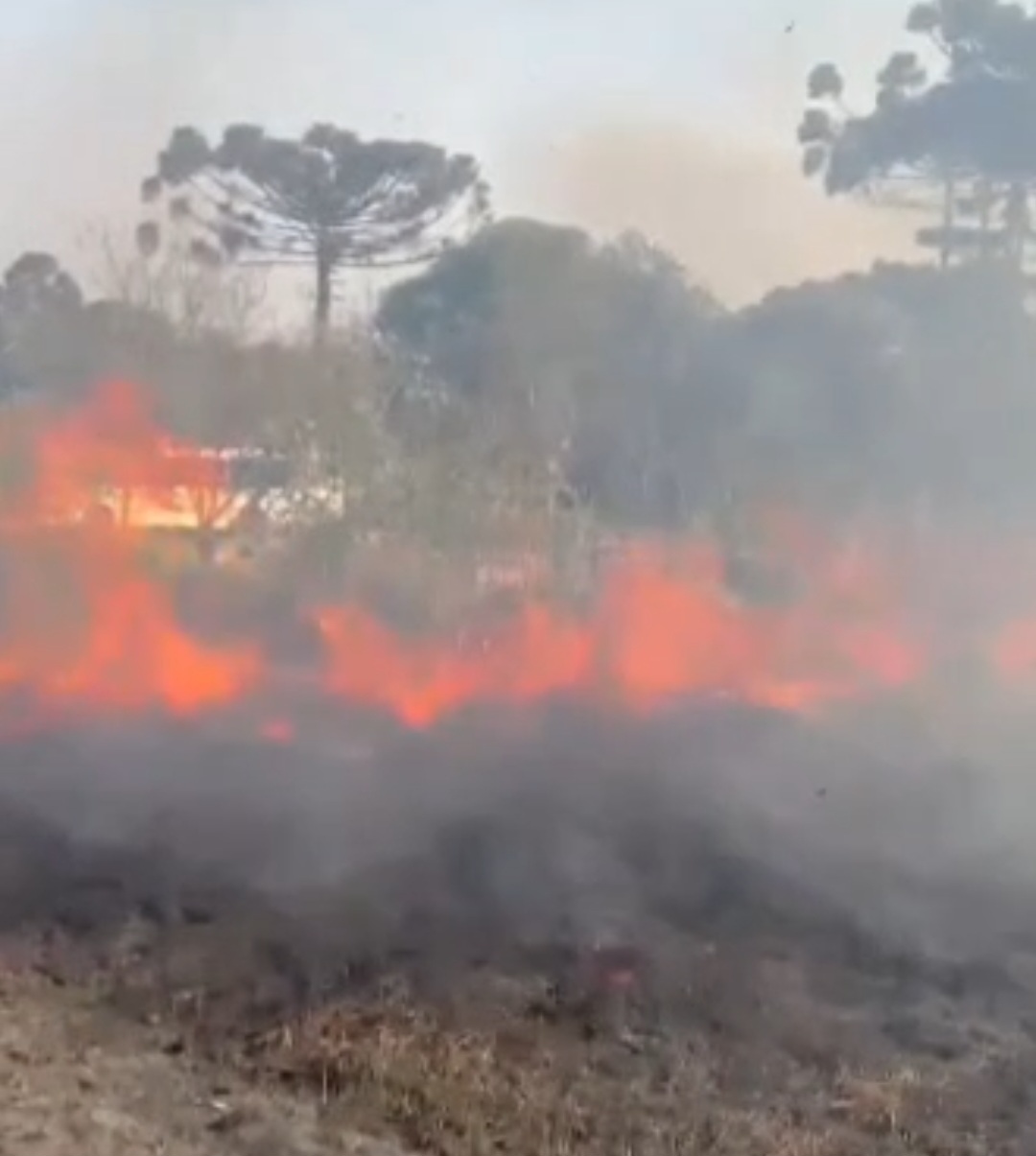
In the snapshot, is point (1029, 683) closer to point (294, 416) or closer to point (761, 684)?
point (761, 684)

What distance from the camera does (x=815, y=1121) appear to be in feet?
27.3

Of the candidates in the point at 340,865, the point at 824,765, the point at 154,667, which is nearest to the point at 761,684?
the point at 824,765

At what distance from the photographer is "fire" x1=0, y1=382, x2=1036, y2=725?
17.4 metres

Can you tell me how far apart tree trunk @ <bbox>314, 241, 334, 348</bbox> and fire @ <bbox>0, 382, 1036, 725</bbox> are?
26.0 feet

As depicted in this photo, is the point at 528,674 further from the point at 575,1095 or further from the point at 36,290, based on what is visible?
the point at 36,290

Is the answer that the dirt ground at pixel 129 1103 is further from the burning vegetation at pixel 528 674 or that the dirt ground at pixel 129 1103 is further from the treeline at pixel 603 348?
the treeline at pixel 603 348

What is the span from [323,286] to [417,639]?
52.9 ft

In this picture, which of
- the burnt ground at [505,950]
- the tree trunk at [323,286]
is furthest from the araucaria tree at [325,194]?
the burnt ground at [505,950]

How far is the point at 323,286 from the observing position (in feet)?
112

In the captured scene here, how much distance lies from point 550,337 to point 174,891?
19.0 metres

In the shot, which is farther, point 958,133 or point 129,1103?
point 958,133

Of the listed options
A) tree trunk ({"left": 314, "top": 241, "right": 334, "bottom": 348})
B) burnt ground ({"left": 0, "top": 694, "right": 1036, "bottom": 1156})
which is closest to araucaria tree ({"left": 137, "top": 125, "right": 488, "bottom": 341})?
tree trunk ({"left": 314, "top": 241, "right": 334, "bottom": 348})

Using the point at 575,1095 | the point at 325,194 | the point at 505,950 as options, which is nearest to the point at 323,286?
the point at 325,194

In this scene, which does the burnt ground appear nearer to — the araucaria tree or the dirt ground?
the dirt ground
